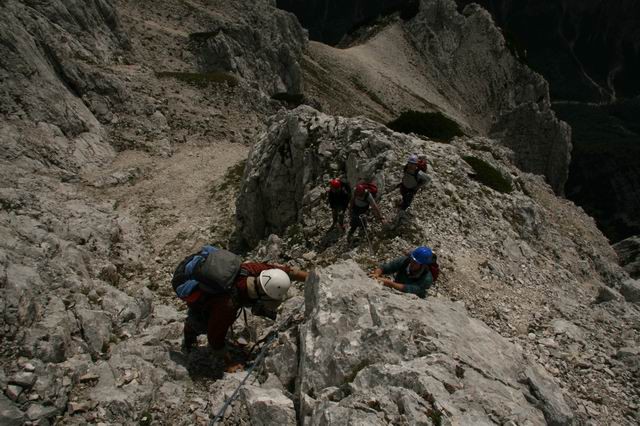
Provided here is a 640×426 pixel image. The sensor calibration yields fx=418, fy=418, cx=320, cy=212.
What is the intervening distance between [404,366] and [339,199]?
342 inches

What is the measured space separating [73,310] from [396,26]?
10899 centimetres

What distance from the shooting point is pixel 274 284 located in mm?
8250

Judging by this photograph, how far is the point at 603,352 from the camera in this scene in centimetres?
1086

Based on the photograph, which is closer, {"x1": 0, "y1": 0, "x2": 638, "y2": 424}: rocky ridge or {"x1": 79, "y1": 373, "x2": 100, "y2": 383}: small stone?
{"x1": 0, "y1": 0, "x2": 638, "y2": 424}: rocky ridge

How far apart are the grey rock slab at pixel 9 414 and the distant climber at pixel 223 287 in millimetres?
3129

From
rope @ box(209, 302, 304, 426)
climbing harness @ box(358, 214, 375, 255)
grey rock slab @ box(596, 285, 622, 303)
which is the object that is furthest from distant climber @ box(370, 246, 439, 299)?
grey rock slab @ box(596, 285, 622, 303)

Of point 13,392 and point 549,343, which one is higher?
point 549,343

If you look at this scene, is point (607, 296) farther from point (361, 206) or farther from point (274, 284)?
point (274, 284)

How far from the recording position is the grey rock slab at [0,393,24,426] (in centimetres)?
673

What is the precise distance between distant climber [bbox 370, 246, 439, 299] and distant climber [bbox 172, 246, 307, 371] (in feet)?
10.7

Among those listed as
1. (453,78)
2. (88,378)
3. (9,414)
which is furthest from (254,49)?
(9,414)

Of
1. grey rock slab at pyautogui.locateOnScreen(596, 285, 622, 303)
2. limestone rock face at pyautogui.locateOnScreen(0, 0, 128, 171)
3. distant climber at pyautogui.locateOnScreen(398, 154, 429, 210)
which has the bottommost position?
limestone rock face at pyautogui.locateOnScreen(0, 0, 128, 171)

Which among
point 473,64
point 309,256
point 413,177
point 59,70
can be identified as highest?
point 473,64

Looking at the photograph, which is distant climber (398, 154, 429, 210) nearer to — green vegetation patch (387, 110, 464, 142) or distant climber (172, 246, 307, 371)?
distant climber (172, 246, 307, 371)
